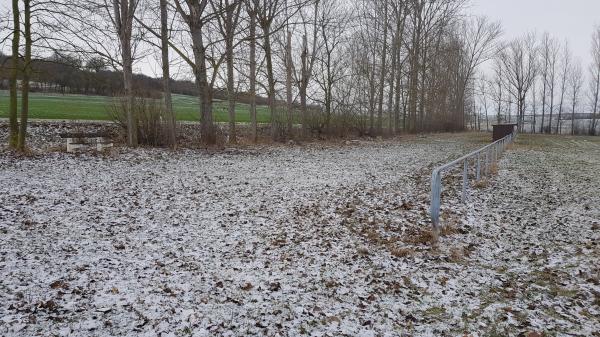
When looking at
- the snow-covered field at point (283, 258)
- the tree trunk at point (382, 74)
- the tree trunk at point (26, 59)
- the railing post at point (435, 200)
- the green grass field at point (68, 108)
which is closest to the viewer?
the snow-covered field at point (283, 258)

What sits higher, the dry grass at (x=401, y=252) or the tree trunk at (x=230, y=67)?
the tree trunk at (x=230, y=67)

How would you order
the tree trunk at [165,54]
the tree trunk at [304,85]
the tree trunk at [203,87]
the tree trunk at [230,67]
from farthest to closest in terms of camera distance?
the tree trunk at [304,85]
the tree trunk at [230,67]
the tree trunk at [203,87]
the tree trunk at [165,54]

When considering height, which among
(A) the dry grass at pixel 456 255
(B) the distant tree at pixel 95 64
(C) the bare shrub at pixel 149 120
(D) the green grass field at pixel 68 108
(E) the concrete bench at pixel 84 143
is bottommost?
(A) the dry grass at pixel 456 255

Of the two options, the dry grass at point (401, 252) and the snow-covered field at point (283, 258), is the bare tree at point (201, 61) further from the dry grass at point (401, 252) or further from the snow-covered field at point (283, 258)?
the dry grass at point (401, 252)

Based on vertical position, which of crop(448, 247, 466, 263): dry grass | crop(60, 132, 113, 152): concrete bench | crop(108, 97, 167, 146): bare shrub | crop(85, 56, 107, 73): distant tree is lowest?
crop(448, 247, 466, 263): dry grass

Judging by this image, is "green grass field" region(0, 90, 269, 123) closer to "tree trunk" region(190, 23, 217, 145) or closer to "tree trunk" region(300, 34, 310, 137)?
"tree trunk" region(190, 23, 217, 145)

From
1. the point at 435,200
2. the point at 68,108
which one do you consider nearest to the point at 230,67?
the point at 68,108

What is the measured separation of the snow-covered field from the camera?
153 inches

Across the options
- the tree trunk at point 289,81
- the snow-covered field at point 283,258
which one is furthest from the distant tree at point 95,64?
the tree trunk at point 289,81

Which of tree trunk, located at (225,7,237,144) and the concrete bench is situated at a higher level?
tree trunk, located at (225,7,237,144)

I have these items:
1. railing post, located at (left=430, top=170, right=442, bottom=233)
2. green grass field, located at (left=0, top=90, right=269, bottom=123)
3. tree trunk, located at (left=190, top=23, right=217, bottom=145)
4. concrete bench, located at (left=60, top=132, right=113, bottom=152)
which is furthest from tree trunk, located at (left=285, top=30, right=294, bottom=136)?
railing post, located at (left=430, top=170, right=442, bottom=233)

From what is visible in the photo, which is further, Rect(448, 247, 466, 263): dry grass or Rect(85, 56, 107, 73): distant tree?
Rect(85, 56, 107, 73): distant tree

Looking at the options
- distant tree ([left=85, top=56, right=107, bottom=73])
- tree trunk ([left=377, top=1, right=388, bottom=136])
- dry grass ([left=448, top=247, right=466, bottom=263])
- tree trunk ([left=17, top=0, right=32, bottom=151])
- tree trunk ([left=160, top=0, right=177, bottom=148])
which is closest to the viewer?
dry grass ([left=448, top=247, right=466, bottom=263])

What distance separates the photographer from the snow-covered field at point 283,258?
3.90 meters
